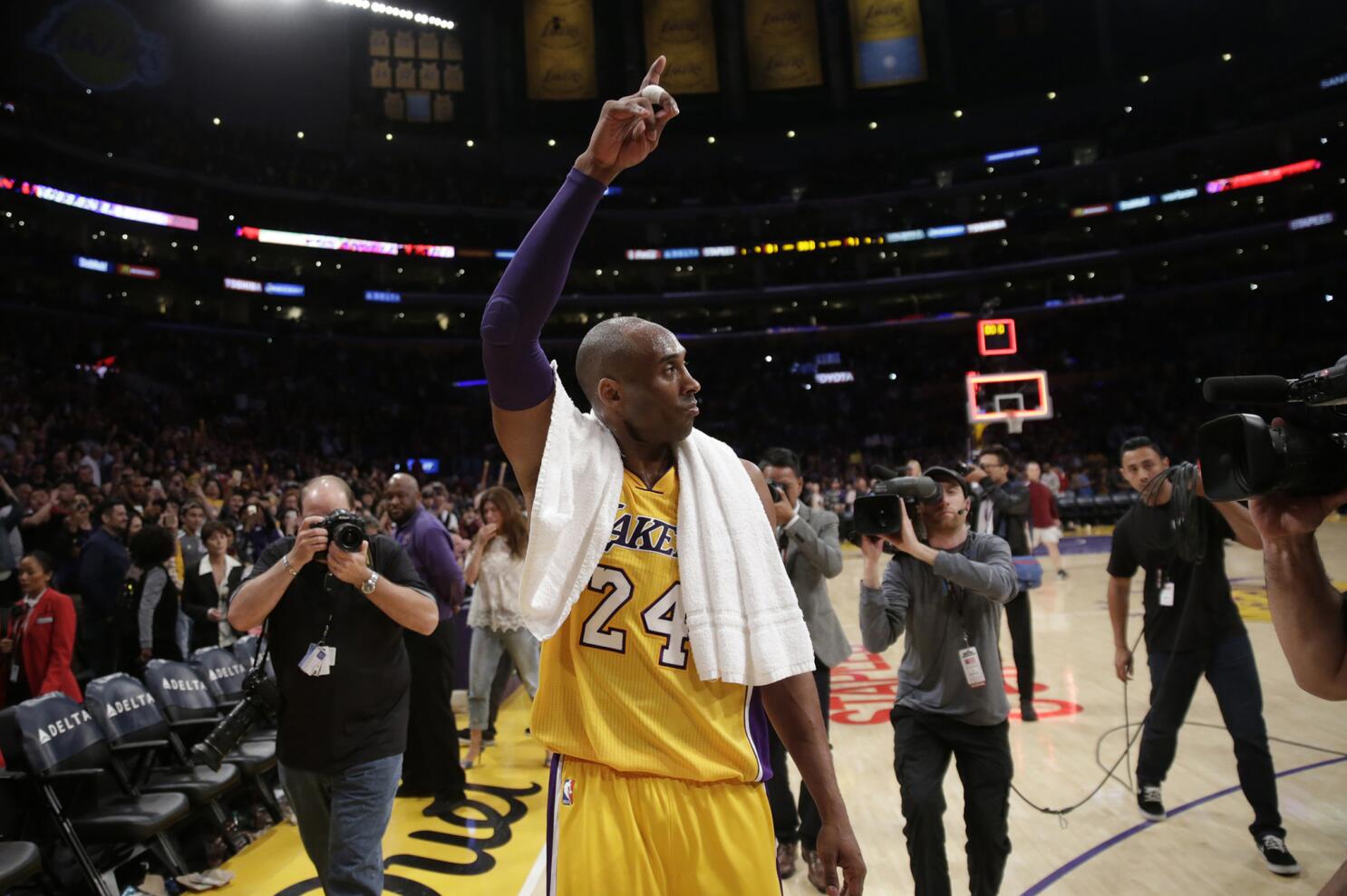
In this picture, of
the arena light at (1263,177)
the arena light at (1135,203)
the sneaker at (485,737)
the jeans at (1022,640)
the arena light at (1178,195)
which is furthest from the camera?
the arena light at (1135,203)

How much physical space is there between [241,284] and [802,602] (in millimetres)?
31065

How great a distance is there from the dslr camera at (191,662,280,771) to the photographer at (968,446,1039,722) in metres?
4.87

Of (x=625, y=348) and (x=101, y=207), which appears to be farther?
(x=101, y=207)

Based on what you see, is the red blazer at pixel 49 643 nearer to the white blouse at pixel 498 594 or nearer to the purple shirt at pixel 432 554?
the purple shirt at pixel 432 554

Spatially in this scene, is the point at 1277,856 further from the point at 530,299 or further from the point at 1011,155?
the point at 1011,155

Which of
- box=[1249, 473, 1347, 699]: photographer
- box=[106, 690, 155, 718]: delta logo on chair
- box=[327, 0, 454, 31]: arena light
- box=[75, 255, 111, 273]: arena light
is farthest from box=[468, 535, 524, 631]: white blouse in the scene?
box=[75, 255, 111, 273]: arena light

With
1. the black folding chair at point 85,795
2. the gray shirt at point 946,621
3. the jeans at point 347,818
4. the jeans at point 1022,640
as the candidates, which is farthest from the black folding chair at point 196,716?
Answer: the jeans at point 1022,640

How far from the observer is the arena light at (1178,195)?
33562 mm

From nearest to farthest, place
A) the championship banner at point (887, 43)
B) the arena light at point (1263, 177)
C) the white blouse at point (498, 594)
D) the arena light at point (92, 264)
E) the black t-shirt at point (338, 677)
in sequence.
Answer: the black t-shirt at point (338, 677)
the white blouse at point (498, 594)
the arena light at point (92, 264)
the arena light at point (1263, 177)
the championship banner at point (887, 43)

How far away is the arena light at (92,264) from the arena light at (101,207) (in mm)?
1331

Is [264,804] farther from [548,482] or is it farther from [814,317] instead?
[814,317]

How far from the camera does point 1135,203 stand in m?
34.5

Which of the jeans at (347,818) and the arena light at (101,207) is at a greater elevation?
the arena light at (101,207)

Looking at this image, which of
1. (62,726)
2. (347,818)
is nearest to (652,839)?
(347,818)
